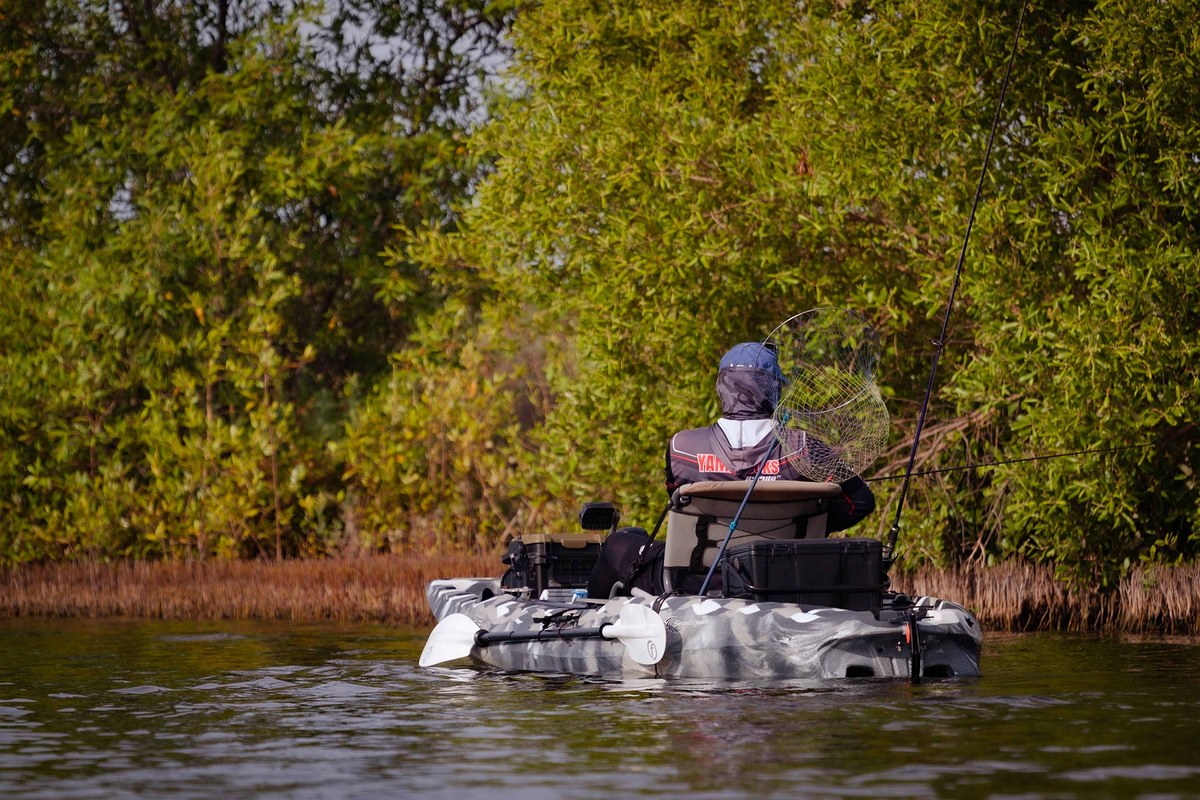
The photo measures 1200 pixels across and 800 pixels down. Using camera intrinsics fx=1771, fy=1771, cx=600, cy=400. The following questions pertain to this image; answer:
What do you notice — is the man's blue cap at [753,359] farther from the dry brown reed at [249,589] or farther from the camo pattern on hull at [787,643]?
the dry brown reed at [249,589]

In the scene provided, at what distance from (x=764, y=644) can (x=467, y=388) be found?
10257mm

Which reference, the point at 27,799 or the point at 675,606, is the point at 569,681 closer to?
the point at 675,606

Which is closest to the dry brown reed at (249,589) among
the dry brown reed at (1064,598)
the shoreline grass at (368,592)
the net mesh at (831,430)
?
the shoreline grass at (368,592)

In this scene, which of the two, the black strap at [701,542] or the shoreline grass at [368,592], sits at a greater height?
the black strap at [701,542]

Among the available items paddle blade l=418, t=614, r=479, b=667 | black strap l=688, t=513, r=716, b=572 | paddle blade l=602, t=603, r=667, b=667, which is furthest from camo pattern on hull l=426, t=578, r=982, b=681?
paddle blade l=418, t=614, r=479, b=667

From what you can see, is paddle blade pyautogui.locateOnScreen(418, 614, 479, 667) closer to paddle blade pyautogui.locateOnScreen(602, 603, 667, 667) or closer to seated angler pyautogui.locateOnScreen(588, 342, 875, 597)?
paddle blade pyautogui.locateOnScreen(602, 603, 667, 667)

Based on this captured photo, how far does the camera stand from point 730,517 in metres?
8.96

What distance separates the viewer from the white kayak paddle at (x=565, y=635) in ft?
29.1

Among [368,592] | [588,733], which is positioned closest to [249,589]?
[368,592]

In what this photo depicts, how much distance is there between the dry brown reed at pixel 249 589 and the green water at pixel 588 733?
4.62 metres

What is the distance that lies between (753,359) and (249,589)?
834 cm

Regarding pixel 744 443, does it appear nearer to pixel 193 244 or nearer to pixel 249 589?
pixel 249 589

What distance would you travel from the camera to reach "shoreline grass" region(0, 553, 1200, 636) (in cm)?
1266

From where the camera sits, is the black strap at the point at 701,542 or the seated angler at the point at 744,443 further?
the seated angler at the point at 744,443
